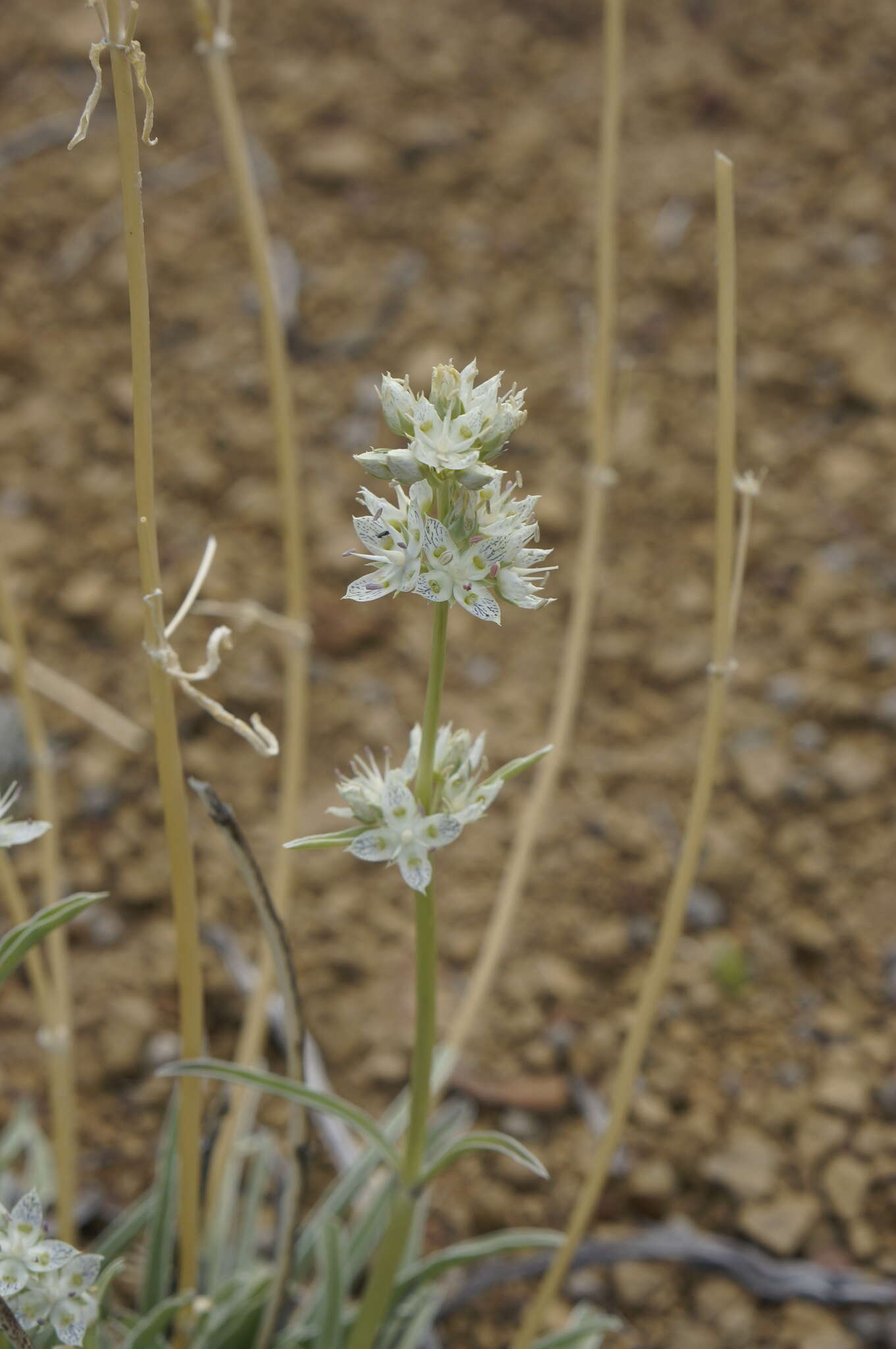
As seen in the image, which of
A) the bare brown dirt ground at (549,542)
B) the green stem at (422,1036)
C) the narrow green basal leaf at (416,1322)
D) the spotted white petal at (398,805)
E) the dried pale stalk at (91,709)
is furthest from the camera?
the dried pale stalk at (91,709)

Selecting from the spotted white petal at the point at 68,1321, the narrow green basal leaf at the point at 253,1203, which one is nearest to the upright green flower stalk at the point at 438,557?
the spotted white petal at the point at 68,1321

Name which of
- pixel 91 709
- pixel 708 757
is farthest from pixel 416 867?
pixel 91 709

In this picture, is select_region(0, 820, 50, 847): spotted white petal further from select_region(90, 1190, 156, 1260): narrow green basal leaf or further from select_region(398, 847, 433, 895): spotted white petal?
select_region(90, 1190, 156, 1260): narrow green basal leaf

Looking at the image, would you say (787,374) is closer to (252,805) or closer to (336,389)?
(336,389)

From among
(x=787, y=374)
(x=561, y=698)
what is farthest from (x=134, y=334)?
(x=787, y=374)

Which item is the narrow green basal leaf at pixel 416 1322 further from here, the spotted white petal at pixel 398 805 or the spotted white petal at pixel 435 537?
the spotted white petal at pixel 435 537

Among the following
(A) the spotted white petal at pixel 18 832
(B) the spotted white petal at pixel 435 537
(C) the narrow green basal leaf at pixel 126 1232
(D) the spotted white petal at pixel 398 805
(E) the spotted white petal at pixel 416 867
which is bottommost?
(C) the narrow green basal leaf at pixel 126 1232

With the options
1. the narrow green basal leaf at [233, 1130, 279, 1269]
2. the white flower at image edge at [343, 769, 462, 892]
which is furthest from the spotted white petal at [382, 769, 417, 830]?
the narrow green basal leaf at [233, 1130, 279, 1269]
